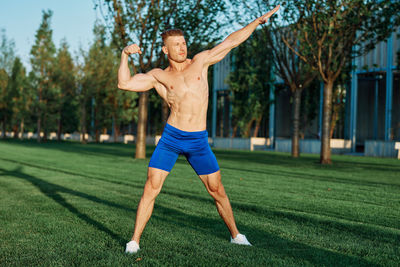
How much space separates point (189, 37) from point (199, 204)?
15385 millimetres

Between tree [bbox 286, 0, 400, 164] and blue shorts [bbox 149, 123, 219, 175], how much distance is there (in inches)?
544

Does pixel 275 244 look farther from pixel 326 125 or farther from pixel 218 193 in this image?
pixel 326 125

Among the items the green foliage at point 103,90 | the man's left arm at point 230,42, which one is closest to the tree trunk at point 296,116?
the man's left arm at point 230,42

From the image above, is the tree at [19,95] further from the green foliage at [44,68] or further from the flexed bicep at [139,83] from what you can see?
the flexed bicep at [139,83]

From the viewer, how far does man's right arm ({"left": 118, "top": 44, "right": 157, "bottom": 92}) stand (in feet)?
15.4

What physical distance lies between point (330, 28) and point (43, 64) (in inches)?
1795

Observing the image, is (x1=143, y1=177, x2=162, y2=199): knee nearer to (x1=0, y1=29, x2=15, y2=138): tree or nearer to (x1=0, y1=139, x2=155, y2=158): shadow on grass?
(x1=0, y1=139, x2=155, y2=158): shadow on grass

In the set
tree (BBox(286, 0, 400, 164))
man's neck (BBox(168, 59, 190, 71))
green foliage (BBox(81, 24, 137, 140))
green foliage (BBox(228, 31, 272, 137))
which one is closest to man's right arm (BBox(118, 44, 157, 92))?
man's neck (BBox(168, 59, 190, 71))

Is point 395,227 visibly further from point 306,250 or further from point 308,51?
point 308,51

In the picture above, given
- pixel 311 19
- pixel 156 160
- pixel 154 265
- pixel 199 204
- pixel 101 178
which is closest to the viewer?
pixel 154 265

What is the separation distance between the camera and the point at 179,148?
15.5ft

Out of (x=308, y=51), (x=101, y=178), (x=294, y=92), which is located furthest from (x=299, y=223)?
(x=294, y=92)

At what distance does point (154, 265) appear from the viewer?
411cm

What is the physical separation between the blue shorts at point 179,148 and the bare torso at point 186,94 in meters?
0.07
